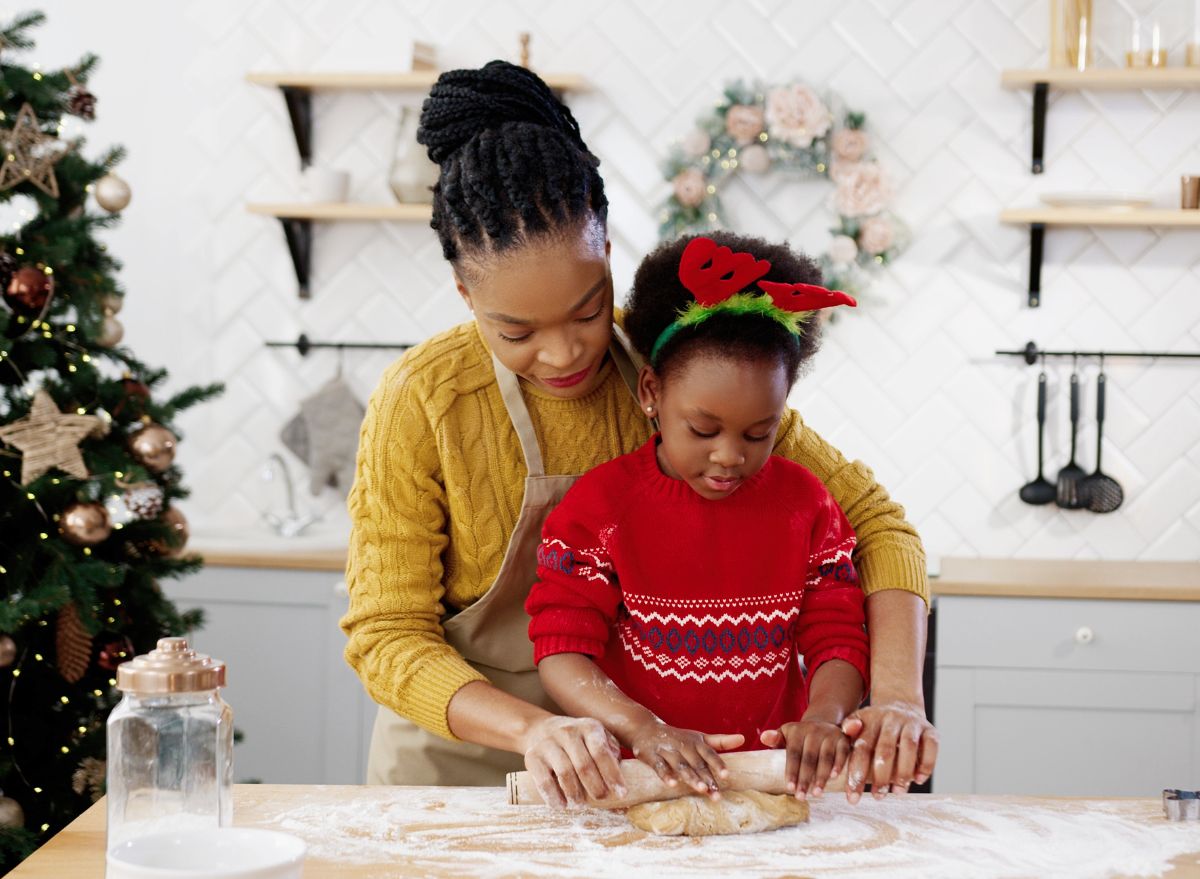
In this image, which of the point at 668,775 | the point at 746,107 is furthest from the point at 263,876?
the point at 746,107

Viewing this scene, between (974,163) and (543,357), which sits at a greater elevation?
(974,163)

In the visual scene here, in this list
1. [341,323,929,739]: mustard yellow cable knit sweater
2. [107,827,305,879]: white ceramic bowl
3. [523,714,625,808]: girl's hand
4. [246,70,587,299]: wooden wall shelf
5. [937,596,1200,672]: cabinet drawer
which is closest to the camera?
[107,827,305,879]: white ceramic bowl

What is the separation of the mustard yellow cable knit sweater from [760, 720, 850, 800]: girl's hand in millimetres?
256

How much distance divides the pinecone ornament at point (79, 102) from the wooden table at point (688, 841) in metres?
1.37

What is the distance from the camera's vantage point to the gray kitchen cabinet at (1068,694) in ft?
8.63

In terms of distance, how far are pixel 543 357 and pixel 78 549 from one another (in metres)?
1.22

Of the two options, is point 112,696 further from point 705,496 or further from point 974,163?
point 974,163

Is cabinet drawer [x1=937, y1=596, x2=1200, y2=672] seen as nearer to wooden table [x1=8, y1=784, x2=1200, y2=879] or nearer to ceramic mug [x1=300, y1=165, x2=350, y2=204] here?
wooden table [x1=8, y1=784, x2=1200, y2=879]

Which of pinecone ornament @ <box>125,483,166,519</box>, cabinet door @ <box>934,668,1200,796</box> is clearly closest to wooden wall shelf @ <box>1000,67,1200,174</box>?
cabinet door @ <box>934,668,1200,796</box>

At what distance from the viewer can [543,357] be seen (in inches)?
51.1

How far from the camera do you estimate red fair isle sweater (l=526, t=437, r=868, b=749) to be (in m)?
1.36

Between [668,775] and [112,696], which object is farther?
[112,696]

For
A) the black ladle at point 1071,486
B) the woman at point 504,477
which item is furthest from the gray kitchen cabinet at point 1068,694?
the woman at point 504,477

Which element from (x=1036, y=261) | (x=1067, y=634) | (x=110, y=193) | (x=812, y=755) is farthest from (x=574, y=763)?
(x=1036, y=261)
